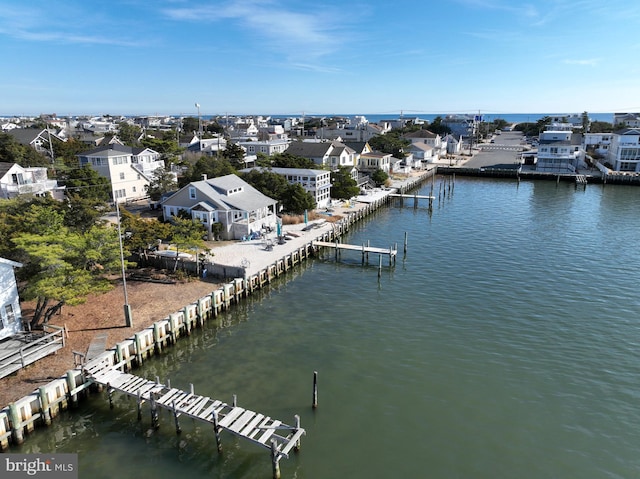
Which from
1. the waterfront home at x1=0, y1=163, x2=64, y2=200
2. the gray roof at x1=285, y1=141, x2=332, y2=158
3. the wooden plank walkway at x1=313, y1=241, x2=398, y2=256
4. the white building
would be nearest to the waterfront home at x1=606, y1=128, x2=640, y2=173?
the white building

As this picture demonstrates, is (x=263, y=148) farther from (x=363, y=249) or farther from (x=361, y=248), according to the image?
(x=363, y=249)

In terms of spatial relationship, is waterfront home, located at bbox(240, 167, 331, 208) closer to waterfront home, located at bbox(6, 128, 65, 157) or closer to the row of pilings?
the row of pilings

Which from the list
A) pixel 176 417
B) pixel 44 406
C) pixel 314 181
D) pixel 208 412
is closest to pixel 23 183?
pixel 314 181

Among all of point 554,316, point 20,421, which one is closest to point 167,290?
point 20,421

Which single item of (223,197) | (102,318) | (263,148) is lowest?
(102,318)

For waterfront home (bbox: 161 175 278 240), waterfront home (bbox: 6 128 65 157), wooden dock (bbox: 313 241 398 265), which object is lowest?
wooden dock (bbox: 313 241 398 265)

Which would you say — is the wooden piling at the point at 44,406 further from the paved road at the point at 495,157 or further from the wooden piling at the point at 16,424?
the paved road at the point at 495,157
